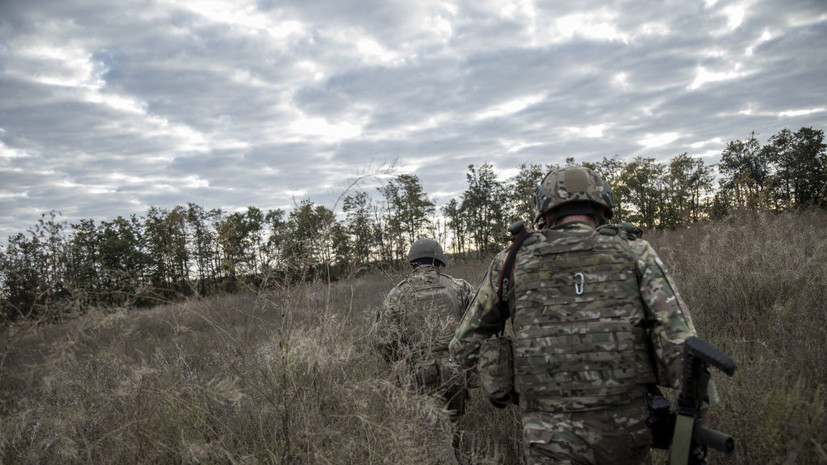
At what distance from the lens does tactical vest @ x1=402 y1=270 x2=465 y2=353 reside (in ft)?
10.5

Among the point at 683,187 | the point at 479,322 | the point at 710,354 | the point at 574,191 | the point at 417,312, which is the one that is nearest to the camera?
the point at 710,354

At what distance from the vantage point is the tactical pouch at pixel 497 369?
7.06 ft

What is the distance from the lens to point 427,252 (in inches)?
159

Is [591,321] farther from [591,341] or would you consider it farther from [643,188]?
[643,188]

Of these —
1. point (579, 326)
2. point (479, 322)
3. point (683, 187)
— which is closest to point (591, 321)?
point (579, 326)

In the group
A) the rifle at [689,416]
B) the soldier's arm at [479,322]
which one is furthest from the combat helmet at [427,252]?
the rifle at [689,416]

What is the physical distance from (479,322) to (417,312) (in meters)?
1.09

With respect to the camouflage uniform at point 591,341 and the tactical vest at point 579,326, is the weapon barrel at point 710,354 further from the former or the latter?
the tactical vest at point 579,326

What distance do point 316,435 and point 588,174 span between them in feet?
6.59

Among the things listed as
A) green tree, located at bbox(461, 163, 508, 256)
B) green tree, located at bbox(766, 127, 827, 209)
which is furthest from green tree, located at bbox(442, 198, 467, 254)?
green tree, located at bbox(766, 127, 827, 209)

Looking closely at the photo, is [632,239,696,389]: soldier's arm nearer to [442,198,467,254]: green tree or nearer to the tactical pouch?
the tactical pouch

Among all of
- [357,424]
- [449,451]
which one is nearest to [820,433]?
[449,451]

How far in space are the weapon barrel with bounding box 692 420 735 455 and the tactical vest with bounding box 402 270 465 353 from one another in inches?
65.4

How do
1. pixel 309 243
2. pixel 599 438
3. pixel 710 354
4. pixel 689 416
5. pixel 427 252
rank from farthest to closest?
pixel 427 252 < pixel 309 243 < pixel 599 438 < pixel 689 416 < pixel 710 354
